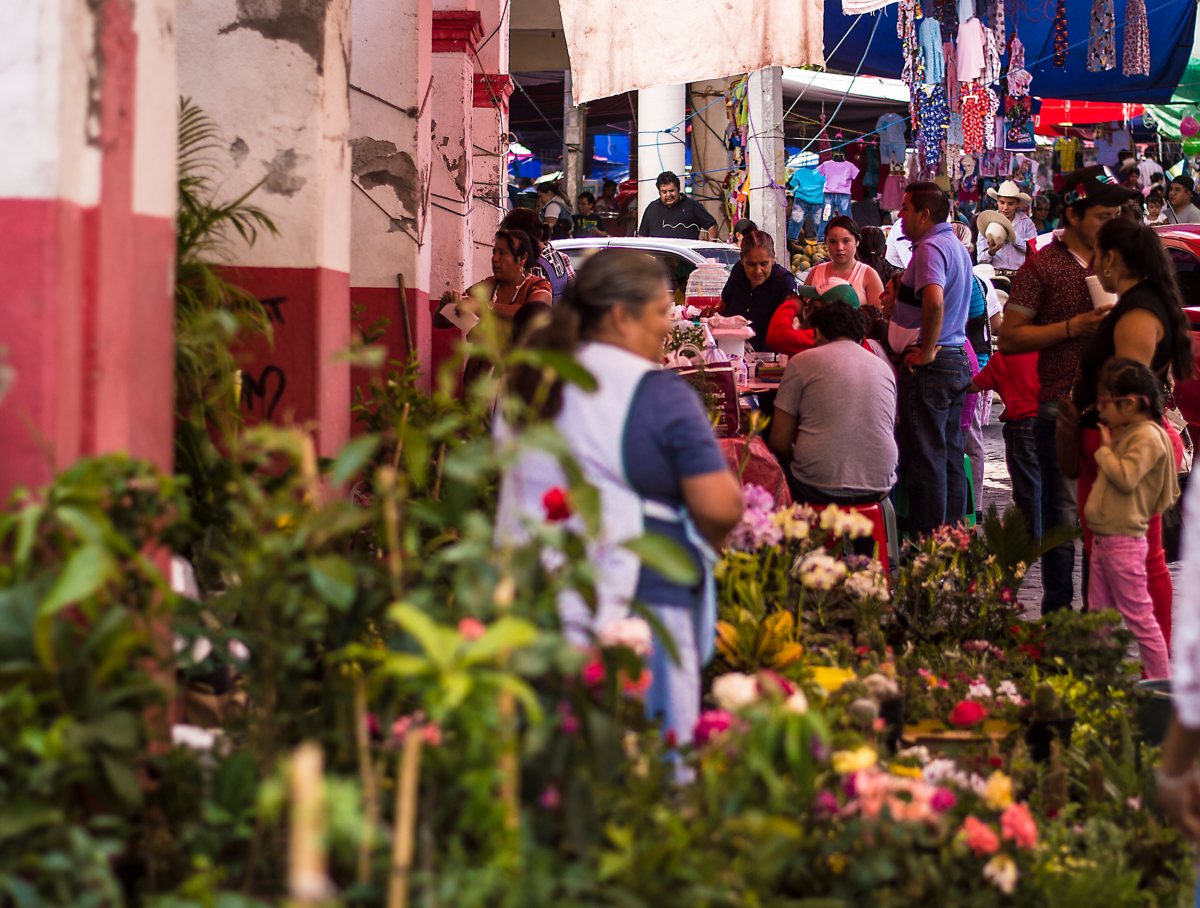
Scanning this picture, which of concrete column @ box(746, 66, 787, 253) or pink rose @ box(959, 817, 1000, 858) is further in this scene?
concrete column @ box(746, 66, 787, 253)

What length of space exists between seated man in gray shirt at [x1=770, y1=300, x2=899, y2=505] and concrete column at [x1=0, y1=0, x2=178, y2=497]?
4.05 metres

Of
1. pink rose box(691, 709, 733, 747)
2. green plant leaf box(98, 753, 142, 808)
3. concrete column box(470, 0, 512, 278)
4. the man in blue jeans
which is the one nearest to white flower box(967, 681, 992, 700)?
pink rose box(691, 709, 733, 747)

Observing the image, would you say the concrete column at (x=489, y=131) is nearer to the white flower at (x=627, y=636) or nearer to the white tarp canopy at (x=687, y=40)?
the white tarp canopy at (x=687, y=40)

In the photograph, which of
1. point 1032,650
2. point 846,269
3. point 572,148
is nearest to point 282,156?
point 1032,650

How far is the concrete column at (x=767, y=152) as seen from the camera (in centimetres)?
1468

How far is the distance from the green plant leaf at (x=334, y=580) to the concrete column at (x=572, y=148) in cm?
2121

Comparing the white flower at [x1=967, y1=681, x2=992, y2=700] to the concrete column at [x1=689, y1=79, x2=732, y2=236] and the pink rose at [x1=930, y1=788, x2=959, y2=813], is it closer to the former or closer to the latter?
the pink rose at [x1=930, y1=788, x2=959, y2=813]

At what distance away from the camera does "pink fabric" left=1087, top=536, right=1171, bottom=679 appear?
19.2 ft

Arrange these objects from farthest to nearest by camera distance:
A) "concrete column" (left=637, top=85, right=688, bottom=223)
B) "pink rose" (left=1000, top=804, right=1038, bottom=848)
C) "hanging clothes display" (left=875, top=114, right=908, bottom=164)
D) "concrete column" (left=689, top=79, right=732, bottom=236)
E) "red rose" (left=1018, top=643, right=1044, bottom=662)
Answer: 1. "hanging clothes display" (left=875, top=114, right=908, bottom=164)
2. "concrete column" (left=637, top=85, right=688, bottom=223)
3. "concrete column" (left=689, top=79, right=732, bottom=236)
4. "red rose" (left=1018, top=643, right=1044, bottom=662)
5. "pink rose" (left=1000, top=804, right=1038, bottom=848)

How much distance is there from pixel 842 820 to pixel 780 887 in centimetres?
18

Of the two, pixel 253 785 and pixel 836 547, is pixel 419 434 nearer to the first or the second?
pixel 253 785

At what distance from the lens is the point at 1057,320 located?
711 cm

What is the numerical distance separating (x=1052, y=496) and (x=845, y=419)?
1.07 m

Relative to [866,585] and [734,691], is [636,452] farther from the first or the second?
[866,585]
